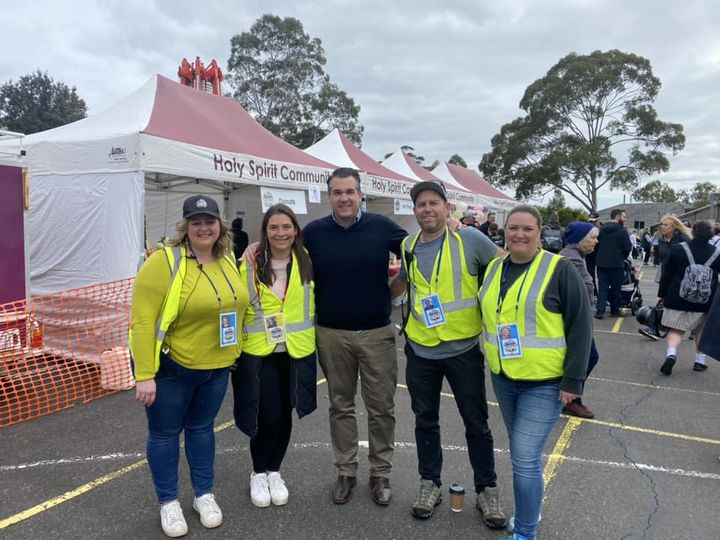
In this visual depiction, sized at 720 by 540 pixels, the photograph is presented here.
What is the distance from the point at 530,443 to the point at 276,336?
1361 mm

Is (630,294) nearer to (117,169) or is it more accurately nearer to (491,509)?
(491,509)

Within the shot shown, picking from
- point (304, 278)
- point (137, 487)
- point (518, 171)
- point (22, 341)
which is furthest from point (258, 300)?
point (518, 171)

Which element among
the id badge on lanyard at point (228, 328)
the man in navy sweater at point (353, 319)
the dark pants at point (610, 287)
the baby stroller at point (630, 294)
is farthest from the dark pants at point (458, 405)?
the baby stroller at point (630, 294)

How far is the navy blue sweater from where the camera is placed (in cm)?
265

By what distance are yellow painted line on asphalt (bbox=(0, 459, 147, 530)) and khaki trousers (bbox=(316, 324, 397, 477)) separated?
1438 millimetres

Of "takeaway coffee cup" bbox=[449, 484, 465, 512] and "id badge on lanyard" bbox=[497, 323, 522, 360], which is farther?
"takeaway coffee cup" bbox=[449, 484, 465, 512]

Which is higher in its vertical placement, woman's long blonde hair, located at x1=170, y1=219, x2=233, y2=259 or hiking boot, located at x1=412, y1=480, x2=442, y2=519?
woman's long blonde hair, located at x1=170, y1=219, x2=233, y2=259

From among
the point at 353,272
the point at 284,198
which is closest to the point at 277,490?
the point at 353,272

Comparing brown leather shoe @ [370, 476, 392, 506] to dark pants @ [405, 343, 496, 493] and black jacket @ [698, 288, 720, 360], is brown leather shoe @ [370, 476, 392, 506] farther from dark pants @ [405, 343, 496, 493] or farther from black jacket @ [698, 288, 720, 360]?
black jacket @ [698, 288, 720, 360]

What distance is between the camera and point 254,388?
8.50 feet

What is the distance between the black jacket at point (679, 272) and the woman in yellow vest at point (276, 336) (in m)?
4.61

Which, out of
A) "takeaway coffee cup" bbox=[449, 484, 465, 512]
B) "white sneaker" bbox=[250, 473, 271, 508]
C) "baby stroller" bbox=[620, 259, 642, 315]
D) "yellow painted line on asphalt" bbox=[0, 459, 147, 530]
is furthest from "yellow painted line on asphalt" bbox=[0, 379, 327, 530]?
"baby stroller" bbox=[620, 259, 642, 315]

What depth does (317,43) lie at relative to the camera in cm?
Answer: 3253

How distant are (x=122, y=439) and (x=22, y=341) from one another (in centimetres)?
200
